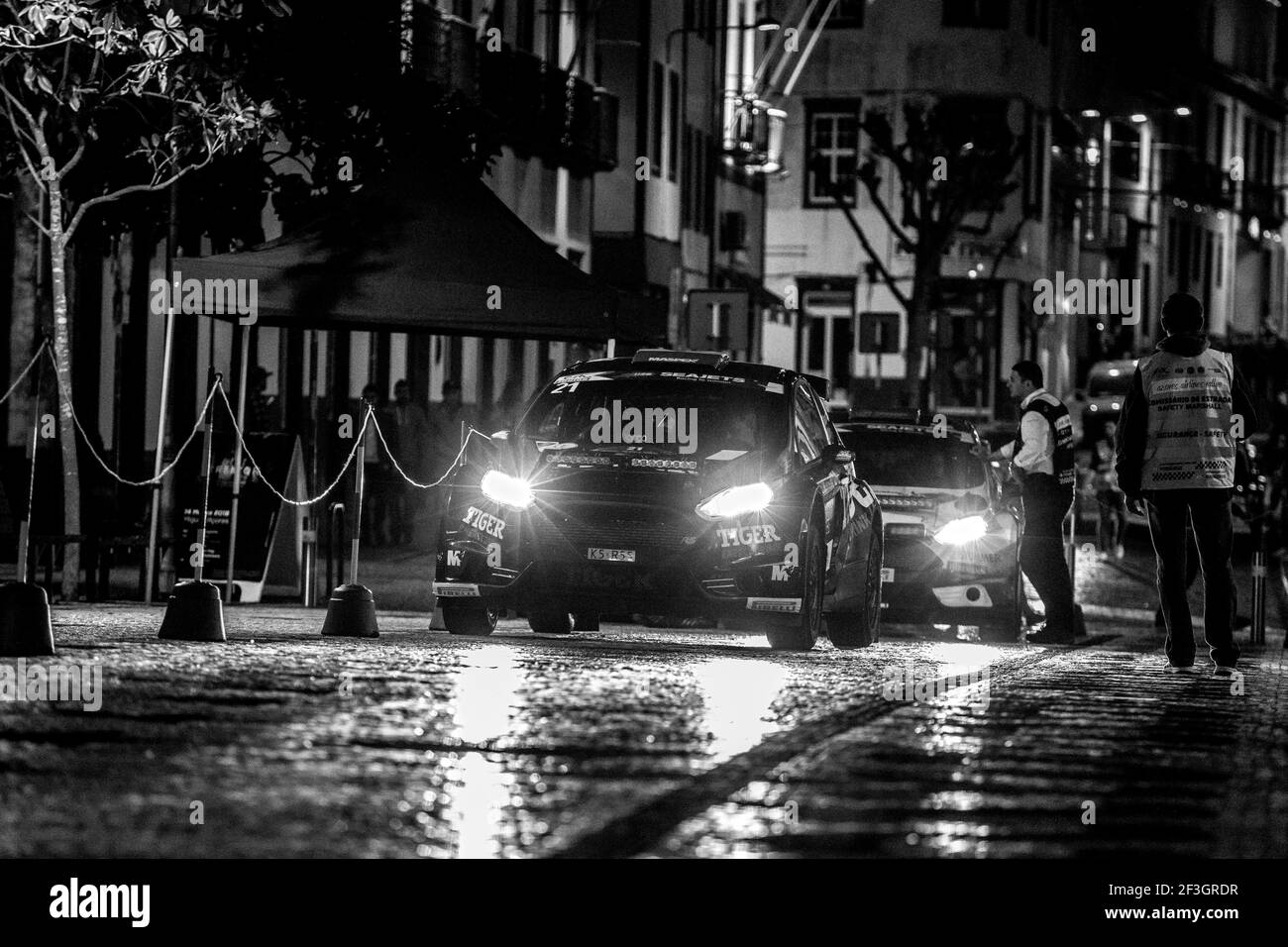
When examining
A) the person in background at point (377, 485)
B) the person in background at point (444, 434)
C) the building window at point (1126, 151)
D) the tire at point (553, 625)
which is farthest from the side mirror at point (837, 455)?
the building window at point (1126, 151)

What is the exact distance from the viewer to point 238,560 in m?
19.8

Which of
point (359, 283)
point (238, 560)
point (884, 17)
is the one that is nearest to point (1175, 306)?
point (359, 283)

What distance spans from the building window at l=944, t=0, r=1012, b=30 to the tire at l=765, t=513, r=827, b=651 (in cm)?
5517

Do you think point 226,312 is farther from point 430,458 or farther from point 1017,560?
point 430,458

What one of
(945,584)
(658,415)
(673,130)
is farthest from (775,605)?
(673,130)

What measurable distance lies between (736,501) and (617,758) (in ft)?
19.6

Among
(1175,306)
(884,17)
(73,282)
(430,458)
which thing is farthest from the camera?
(884,17)

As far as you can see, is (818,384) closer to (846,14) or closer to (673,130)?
(673,130)

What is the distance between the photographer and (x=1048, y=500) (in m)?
18.8

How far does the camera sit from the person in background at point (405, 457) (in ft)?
94.6

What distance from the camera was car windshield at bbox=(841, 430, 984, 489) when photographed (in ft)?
63.6

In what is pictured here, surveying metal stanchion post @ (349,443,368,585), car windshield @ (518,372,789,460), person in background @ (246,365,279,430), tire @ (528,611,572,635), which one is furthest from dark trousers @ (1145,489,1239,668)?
person in background @ (246,365,279,430)
